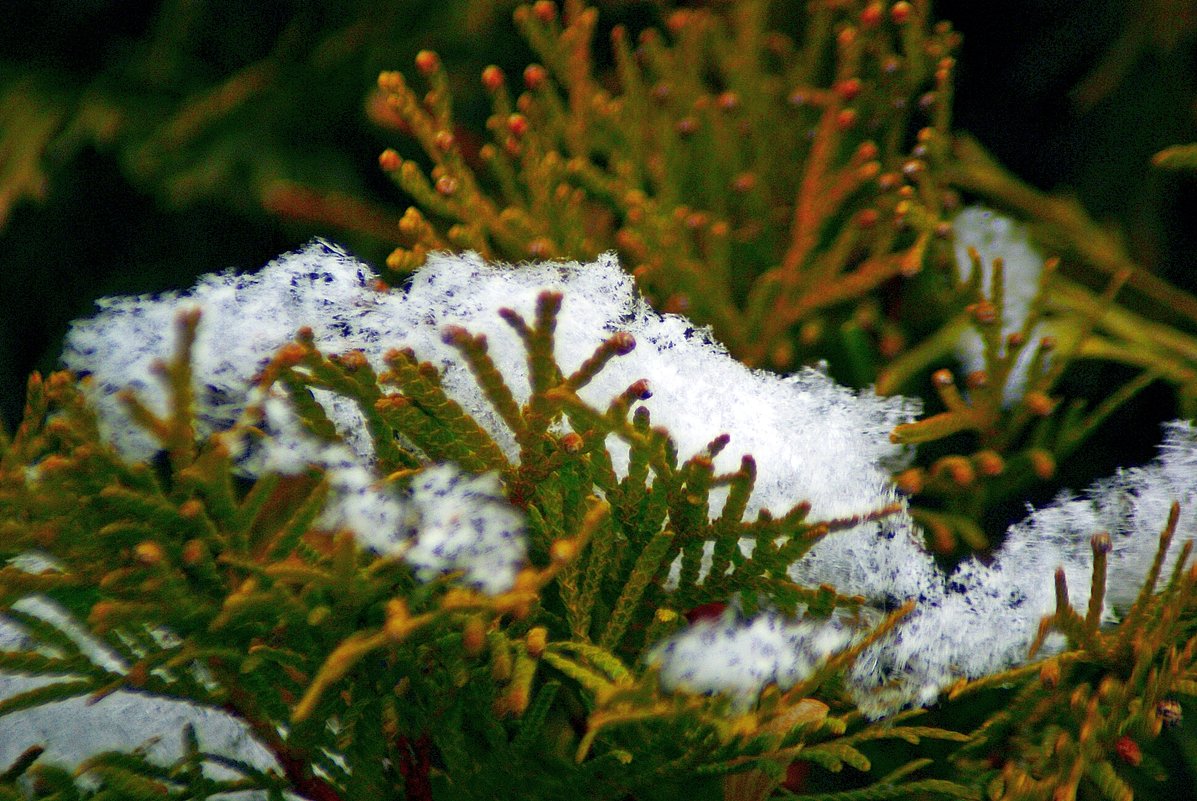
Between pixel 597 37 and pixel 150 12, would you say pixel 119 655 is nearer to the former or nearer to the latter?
pixel 597 37

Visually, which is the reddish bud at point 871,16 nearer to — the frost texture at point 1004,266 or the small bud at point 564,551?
the frost texture at point 1004,266

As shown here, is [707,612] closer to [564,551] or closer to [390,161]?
[564,551]

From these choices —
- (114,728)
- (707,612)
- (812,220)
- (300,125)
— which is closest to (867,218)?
(812,220)

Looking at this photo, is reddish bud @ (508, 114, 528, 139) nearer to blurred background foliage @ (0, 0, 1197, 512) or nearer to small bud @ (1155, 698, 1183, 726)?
blurred background foliage @ (0, 0, 1197, 512)

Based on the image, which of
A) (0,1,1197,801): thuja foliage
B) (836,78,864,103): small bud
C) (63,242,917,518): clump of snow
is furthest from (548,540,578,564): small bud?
(836,78,864,103): small bud

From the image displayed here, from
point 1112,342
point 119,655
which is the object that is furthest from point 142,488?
point 1112,342

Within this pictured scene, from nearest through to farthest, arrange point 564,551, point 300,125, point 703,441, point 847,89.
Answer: point 564,551 < point 703,441 < point 847,89 < point 300,125
